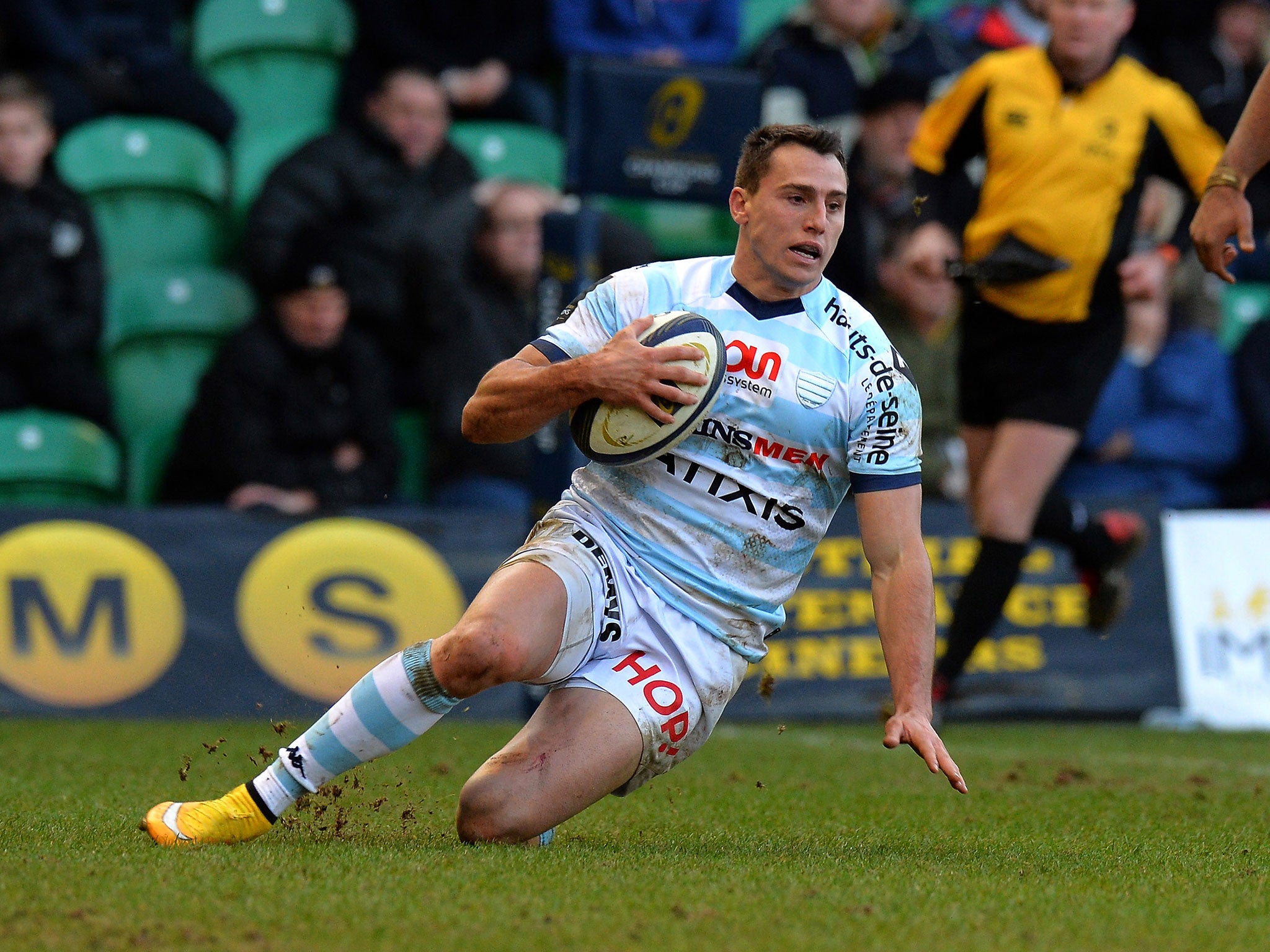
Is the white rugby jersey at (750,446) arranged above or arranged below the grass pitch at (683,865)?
above

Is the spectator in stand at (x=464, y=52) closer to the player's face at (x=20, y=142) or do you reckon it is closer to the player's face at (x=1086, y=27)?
the player's face at (x=20, y=142)

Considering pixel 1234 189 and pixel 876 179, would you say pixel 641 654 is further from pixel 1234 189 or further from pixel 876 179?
pixel 876 179

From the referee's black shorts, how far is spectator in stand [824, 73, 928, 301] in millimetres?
3348

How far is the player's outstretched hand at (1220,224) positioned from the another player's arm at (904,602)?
1257mm

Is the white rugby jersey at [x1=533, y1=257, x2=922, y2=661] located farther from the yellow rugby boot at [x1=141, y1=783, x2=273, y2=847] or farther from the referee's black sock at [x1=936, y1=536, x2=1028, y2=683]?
the referee's black sock at [x1=936, y1=536, x2=1028, y2=683]

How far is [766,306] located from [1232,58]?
29.0 feet

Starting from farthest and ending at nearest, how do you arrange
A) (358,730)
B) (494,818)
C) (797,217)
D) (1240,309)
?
(1240,309) → (797,217) → (494,818) → (358,730)

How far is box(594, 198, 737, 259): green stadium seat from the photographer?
11180 millimetres

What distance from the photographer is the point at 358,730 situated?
13.8 ft

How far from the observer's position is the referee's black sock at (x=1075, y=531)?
7.79 m

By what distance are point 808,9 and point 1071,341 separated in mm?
5146

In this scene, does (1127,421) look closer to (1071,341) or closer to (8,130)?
(1071,341)

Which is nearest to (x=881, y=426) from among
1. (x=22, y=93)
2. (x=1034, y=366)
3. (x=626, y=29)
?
(x=1034, y=366)

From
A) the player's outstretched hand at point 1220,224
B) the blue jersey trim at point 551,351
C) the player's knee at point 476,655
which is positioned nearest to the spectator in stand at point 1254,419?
the player's outstretched hand at point 1220,224
